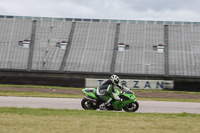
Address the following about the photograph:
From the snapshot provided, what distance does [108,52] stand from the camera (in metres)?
36.0

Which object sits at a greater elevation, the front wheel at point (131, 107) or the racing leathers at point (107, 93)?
the racing leathers at point (107, 93)

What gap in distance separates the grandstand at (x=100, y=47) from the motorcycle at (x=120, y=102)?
20.0 meters

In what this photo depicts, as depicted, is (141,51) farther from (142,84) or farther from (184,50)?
(142,84)

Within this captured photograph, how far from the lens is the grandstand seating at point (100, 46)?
3353 cm

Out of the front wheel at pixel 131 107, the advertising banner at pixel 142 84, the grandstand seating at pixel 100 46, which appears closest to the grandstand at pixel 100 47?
the grandstand seating at pixel 100 46

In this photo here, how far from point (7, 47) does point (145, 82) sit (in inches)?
812

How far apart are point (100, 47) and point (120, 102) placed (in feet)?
82.9

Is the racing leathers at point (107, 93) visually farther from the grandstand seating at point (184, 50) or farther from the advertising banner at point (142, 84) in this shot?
the grandstand seating at point (184, 50)

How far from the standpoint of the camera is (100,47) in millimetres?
36875

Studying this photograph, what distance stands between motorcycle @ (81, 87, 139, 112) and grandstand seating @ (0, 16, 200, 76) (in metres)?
20.8

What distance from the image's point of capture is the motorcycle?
39.4ft

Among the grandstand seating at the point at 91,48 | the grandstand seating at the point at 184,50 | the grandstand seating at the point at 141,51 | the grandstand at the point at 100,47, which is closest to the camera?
the grandstand seating at the point at 184,50

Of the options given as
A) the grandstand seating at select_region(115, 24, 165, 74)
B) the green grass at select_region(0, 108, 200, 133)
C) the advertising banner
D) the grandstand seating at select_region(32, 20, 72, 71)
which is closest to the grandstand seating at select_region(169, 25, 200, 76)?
the grandstand seating at select_region(115, 24, 165, 74)

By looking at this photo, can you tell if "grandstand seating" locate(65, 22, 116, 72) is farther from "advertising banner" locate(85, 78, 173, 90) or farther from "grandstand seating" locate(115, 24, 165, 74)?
"advertising banner" locate(85, 78, 173, 90)
